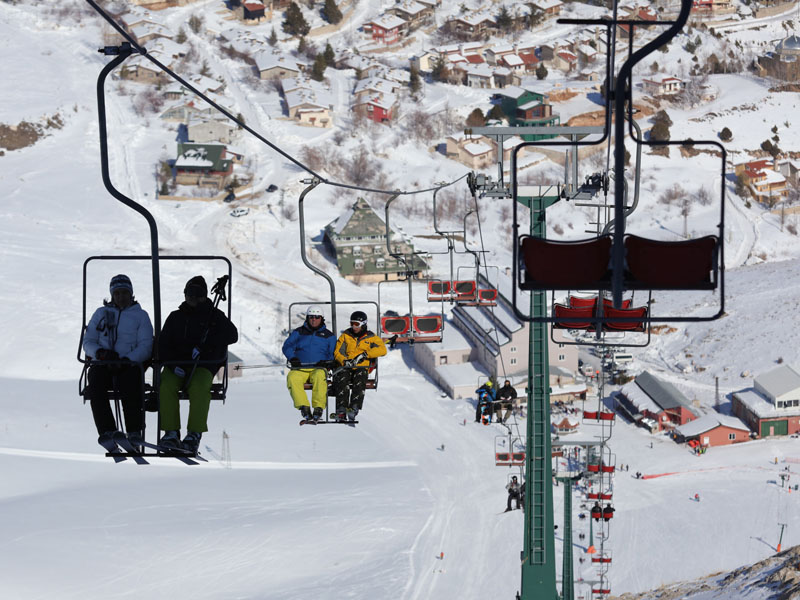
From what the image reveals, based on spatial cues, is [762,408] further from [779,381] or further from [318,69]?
[318,69]

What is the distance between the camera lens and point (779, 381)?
35500 mm

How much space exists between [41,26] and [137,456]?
244 feet

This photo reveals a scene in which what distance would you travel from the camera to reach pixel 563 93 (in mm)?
71875

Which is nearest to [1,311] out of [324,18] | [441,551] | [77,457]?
[77,457]

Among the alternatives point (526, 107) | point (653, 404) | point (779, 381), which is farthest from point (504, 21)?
point (653, 404)

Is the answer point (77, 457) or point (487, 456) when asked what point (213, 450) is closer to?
point (77, 457)

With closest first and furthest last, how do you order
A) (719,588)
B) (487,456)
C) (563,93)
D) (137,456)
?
(137,456)
(719,588)
(487,456)
(563,93)

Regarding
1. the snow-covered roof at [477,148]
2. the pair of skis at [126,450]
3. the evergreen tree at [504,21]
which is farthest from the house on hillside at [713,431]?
the evergreen tree at [504,21]

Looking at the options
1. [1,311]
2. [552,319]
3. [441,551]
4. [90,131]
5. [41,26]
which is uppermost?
[41,26]

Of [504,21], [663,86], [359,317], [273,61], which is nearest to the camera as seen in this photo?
[359,317]

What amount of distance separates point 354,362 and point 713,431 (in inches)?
974

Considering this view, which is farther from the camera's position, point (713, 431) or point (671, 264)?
point (713, 431)

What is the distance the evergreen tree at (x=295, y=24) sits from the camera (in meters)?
79.6

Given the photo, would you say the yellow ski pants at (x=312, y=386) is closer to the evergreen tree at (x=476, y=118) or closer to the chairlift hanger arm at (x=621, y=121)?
the chairlift hanger arm at (x=621, y=121)
